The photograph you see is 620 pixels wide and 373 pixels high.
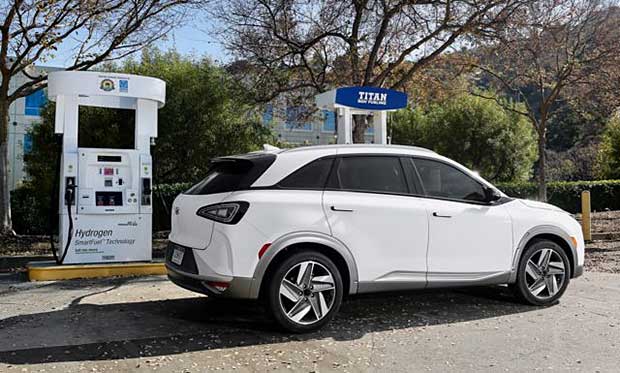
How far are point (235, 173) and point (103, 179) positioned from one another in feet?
12.3

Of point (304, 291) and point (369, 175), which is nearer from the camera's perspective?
point (304, 291)

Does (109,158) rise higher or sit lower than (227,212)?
higher

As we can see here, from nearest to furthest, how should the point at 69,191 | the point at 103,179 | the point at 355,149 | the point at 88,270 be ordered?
the point at 355,149
the point at 69,191
the point at 88,270
the point at 103,179

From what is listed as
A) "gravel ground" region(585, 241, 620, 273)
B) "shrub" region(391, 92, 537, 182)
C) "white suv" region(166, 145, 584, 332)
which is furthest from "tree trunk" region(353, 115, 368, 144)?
"shrub" region(391, 92, 537, 182)

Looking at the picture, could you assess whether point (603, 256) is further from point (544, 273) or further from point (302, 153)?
point (302, 153)

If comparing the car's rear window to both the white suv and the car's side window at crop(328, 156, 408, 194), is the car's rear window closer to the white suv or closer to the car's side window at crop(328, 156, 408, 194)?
the white suv

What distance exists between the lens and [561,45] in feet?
47.2

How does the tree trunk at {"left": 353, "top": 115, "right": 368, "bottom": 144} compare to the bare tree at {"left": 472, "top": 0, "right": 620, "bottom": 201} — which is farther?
the tree trunk at {"left": 353, "top": 115, "right": 368, "bottom": 144}

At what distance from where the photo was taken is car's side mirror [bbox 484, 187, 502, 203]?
6.14 meters

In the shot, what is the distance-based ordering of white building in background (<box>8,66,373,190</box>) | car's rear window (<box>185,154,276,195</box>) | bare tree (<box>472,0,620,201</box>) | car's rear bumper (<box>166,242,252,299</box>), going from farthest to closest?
1. white building in background (<box>8,66,373,190</box>)
2. bare tree (<box>472,0,620,201</box>)
3. car's rear window (<box>185,154,276,195</box>)
4. car's rear bumper (<box>166,242,252,299</box>)

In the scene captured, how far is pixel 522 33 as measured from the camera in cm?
1363

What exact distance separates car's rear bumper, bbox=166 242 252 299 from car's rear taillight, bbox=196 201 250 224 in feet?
1.42

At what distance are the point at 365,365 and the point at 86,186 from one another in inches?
216

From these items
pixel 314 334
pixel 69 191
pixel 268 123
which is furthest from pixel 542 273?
pixel 268 123
